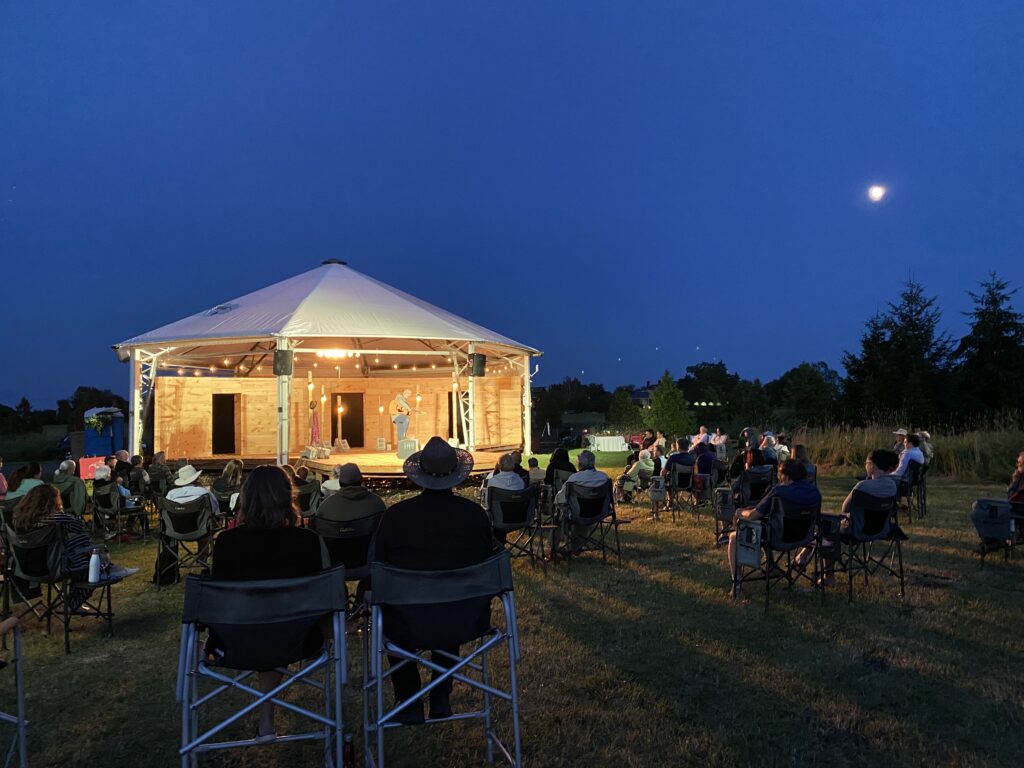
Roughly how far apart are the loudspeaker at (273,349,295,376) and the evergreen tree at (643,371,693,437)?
14.9 metres

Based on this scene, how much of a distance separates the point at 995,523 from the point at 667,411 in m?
18.5

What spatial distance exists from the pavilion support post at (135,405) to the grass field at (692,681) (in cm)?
998

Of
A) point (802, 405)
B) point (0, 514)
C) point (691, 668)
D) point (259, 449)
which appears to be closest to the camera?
point (691, 668)

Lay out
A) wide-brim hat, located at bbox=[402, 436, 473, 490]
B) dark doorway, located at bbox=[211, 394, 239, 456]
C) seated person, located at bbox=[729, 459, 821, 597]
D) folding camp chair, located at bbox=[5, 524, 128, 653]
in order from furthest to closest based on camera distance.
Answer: dark doorway, located at bbox=[211, 394, 239, 456]
seated person, located at bbox=[729, 459, 821, 597]
folding camp chair, located at bbox=[5, 524, 128, 653]
wide-brim hat, located at bbox=[402, 436, 473, 490]

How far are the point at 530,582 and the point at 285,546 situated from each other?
3657 mm

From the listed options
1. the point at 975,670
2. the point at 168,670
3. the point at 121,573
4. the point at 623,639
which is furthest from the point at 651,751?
the point at 121,573

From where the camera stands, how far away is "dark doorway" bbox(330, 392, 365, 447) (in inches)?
852

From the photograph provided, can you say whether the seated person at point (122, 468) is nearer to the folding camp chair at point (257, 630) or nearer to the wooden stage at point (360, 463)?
the wooden stage at point (360, 463)

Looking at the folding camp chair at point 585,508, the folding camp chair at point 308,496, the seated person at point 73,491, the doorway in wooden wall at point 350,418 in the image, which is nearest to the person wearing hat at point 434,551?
the folding camp chair at point 585,508

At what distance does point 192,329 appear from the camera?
618 inches

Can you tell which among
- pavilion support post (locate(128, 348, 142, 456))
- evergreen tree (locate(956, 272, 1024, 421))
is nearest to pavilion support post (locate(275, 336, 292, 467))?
pavilion support post (locate(128, 348, 142, 456))

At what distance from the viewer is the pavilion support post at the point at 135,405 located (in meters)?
14.9

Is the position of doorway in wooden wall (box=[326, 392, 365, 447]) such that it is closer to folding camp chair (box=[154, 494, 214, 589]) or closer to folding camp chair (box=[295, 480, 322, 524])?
folding camp chair (box=[295, 480, 322, 524])

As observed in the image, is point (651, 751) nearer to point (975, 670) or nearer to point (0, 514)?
point (975, 670)
